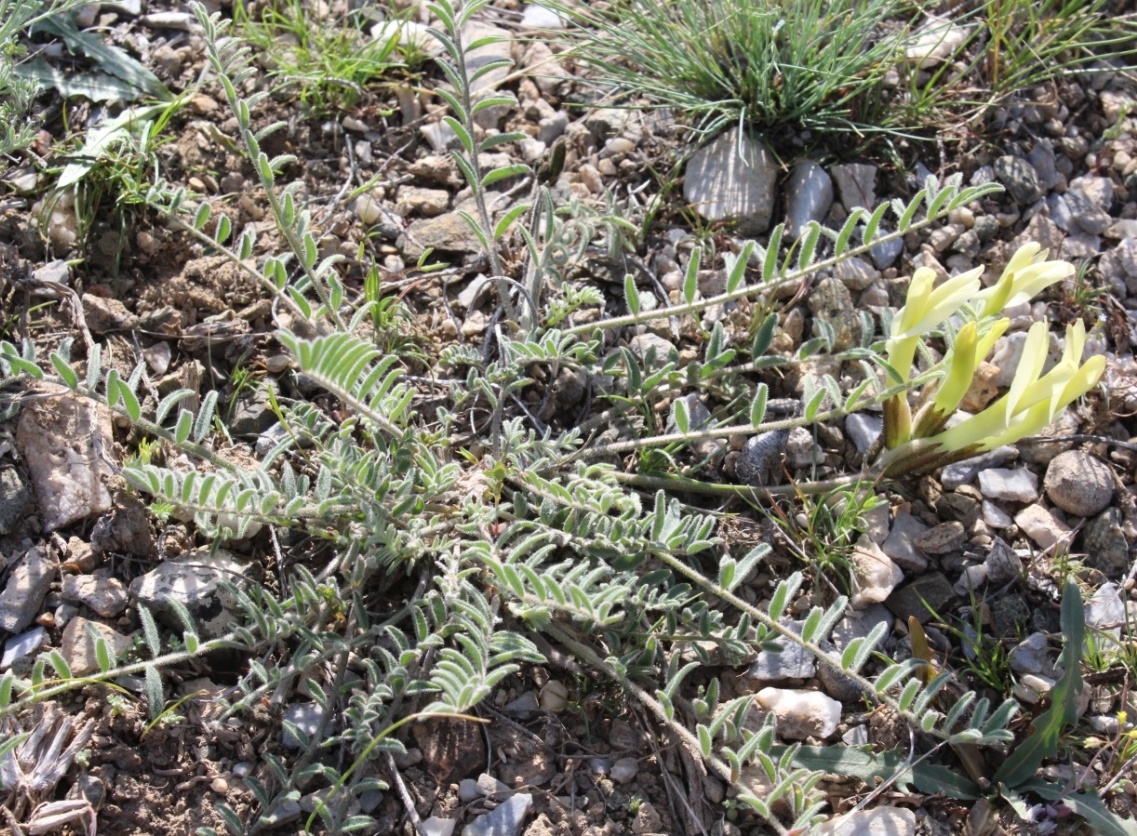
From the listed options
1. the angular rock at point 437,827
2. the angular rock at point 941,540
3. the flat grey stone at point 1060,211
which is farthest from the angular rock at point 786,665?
the flat grey stone at point 1060,211

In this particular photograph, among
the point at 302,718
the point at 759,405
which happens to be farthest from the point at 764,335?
the point at 302,718

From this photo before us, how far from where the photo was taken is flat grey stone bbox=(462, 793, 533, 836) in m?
2.21

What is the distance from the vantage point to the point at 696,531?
7.27ft

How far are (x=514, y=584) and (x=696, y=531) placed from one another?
0.41m

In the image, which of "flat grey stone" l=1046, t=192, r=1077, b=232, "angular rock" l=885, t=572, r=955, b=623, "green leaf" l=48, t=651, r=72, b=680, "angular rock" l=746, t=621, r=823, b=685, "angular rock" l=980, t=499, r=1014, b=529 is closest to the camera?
"green leaf" l=48, t=651, r=72, b=680

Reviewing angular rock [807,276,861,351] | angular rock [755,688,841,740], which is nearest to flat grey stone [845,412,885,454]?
angular rock [807,276,861,351]

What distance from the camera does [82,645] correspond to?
2.32m

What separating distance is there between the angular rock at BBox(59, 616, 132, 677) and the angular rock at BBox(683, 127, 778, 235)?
1.83m

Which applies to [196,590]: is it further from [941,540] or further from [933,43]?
[933,43]

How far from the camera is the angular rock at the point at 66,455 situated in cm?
247

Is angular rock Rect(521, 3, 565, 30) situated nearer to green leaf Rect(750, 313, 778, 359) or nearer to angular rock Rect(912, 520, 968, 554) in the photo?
green leaf Rect(750, 313, 778, 359)

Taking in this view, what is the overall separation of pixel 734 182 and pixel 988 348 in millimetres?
948

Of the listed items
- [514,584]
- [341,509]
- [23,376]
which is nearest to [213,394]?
[341,509]

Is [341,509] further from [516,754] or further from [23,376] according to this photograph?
[23,376]
